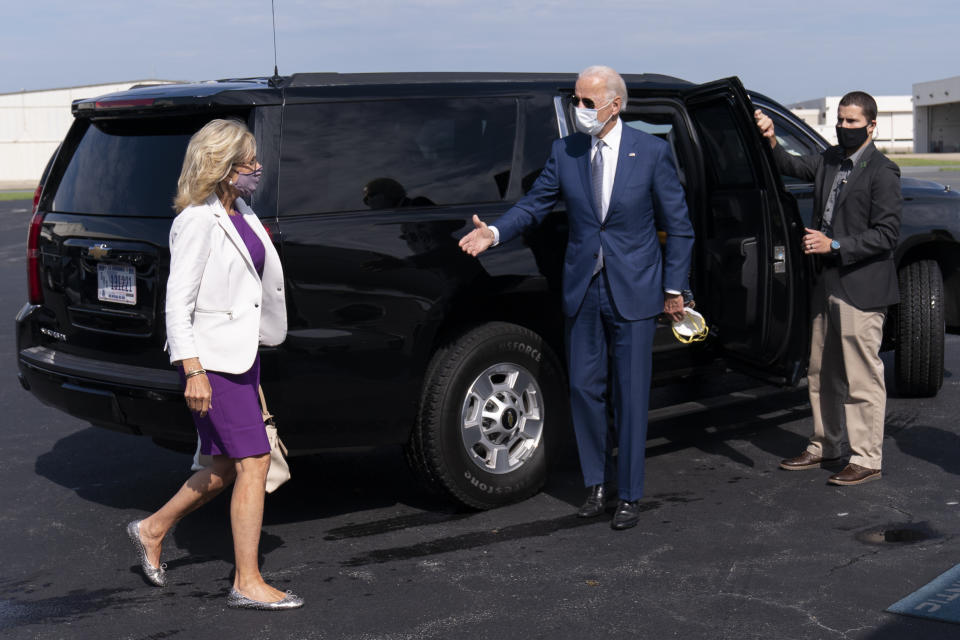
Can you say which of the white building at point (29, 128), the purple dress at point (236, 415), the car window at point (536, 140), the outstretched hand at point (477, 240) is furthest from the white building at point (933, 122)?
the purple dress at point (236, 415)

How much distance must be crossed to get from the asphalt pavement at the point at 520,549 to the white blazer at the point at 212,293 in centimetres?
71

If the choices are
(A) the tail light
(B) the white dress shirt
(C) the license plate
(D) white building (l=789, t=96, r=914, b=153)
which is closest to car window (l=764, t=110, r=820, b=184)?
(B) the white dress shirt

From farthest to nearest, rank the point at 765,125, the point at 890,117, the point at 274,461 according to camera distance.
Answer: the point at 890,117 → the point at 765,125 → the point at 274,461

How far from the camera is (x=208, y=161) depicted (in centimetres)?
406

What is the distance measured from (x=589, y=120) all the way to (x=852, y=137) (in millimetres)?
1412

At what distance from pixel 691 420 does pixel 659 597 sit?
2950 millimetres

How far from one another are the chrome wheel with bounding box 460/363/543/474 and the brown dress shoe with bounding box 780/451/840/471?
1417 mm

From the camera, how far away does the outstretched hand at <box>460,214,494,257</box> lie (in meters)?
4.86

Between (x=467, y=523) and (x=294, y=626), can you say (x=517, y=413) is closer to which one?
(x=467, y=523)

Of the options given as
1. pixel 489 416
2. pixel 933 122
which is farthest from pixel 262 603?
pixel 933 122

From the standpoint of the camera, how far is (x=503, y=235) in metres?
4.98

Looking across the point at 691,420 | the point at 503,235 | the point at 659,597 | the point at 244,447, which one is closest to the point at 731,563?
the point at 659,597

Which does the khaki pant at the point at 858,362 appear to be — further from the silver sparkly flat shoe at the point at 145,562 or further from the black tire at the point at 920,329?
the silver sparkly flat shoe at the point at 145,562

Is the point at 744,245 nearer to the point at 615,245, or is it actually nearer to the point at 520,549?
the point at 615,245
